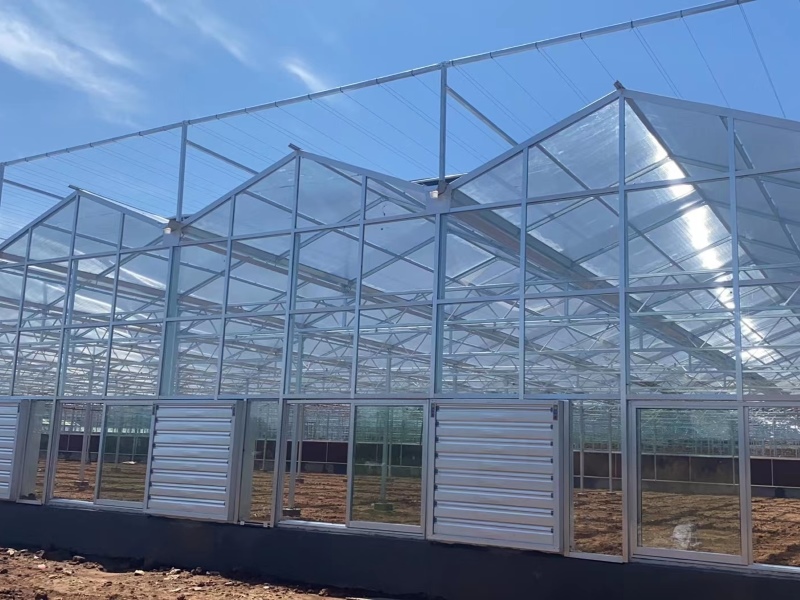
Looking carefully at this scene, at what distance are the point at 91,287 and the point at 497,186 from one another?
290 inches

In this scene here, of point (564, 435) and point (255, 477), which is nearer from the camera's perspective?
point (564, 435)

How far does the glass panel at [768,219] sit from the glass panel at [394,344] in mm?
4185

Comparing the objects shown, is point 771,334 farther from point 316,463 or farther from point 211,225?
point 316,463

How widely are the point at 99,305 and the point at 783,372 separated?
17.2 meters

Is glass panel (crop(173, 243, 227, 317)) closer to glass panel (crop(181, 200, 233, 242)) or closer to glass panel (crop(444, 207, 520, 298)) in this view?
glass panel (crop(181, 200, 233, 242))

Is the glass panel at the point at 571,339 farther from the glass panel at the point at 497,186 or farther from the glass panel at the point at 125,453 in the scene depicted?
the glass panel at the point at 125,453

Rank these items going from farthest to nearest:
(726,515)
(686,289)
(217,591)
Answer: (217,591) < (686,289) < (726,515)

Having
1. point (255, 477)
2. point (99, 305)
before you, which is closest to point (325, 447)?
point (99, 305)

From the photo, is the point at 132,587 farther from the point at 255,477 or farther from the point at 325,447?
the point at 325,447

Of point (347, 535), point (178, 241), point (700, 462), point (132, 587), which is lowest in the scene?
point (132, 587)

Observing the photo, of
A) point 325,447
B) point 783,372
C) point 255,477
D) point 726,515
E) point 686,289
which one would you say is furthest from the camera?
point 325,447

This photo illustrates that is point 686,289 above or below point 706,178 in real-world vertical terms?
below

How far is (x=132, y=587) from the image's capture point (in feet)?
32.5

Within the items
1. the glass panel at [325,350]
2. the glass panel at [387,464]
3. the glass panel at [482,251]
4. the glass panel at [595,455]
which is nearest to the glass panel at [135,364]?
the glass panel at [325,350]
